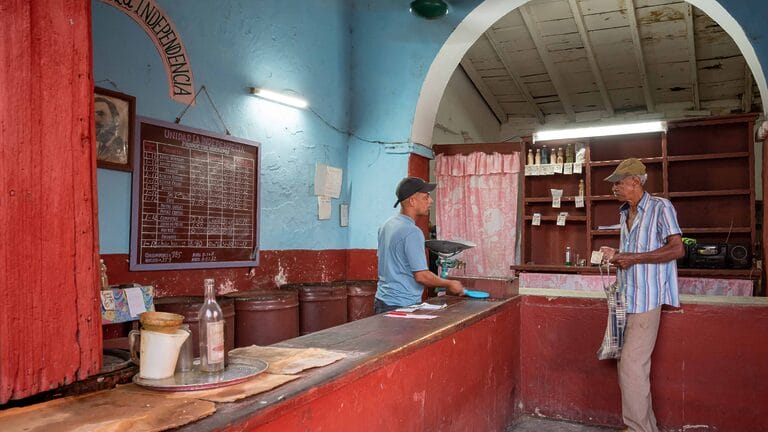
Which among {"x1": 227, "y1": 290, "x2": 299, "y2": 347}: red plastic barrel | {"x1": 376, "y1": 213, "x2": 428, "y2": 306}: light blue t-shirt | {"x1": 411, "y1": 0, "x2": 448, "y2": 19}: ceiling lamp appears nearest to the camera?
{"x1": 376, "y1": 213, "x2": 428, "y2": 306}: light blue t-shirt

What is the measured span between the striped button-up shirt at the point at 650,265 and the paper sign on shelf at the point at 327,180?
121 inches

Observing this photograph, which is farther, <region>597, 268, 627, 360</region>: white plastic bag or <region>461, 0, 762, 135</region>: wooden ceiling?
<region>461, 0, 762, 135</region>: wooden ceiling

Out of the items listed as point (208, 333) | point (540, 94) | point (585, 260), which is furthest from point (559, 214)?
point (208, 333)

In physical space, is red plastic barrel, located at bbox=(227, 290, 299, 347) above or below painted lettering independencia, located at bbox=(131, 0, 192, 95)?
below

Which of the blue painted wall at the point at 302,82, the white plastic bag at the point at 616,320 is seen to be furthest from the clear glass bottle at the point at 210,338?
the white plastic bag at the point at 616,320

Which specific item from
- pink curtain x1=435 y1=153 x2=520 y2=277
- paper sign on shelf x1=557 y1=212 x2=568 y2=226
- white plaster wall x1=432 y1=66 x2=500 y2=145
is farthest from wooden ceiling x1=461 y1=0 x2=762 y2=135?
paper sign on shelf x1=557 y1=212 x2=568 y2=226

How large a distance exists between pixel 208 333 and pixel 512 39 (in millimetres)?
6868

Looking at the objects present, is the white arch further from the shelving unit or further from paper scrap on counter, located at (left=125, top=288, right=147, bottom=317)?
paper scrap on counter, located at (left=125, top=288, right=147, bottom=317)

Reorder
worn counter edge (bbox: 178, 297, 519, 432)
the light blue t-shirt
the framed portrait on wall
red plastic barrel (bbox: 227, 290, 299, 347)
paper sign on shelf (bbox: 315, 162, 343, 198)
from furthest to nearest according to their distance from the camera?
paper sign on shelf (bbox: 315, 162, 343, 198) → red plastic barrel (bbox: 227, 290, 299, 347) → the framed portrait on wall → the light blue t-shirt → worn counter edge (bbox: 178, 297, 519, 432)

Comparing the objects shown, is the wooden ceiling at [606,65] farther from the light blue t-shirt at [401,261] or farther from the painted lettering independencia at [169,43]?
the light blue t-shirt at [401,261]

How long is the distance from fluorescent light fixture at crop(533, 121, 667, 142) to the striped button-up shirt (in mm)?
2842

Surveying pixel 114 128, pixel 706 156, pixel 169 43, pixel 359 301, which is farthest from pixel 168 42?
pixel 706 156

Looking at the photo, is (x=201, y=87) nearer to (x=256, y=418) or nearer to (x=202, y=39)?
(x=202, y=39)

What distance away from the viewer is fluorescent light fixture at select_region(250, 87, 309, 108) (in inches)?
189
